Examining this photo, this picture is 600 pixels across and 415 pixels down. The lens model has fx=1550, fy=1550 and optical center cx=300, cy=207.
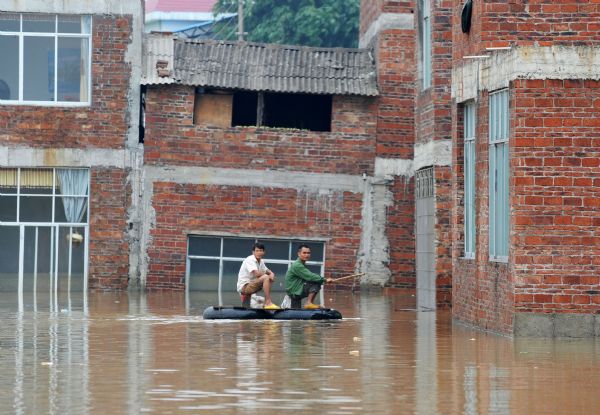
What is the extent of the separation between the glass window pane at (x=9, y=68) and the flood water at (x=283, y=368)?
1030 centimetres

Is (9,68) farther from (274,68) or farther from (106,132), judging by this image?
(274,68)

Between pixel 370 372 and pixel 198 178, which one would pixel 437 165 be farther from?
pixel 370 372

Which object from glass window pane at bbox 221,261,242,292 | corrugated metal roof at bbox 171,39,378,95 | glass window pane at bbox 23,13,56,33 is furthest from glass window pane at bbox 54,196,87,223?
glass window pane at bbox 23,13,56,33

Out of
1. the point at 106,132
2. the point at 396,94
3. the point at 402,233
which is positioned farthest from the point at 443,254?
the point at 106,132

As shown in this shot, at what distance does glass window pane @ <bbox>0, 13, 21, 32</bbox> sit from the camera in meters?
34.5

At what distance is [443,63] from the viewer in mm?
29219

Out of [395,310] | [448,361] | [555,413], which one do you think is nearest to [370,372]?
[448,361]

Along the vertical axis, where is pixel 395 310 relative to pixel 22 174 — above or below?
below

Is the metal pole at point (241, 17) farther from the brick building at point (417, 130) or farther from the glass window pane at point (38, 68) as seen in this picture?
the glass window pane at point (38, 68)

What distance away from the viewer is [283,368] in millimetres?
16312

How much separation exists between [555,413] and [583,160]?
8.22 m

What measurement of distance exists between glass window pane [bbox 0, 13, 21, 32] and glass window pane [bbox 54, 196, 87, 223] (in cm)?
391

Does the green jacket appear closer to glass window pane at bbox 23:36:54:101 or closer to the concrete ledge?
the concrete ledge

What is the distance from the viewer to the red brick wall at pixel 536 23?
70.4 ft
